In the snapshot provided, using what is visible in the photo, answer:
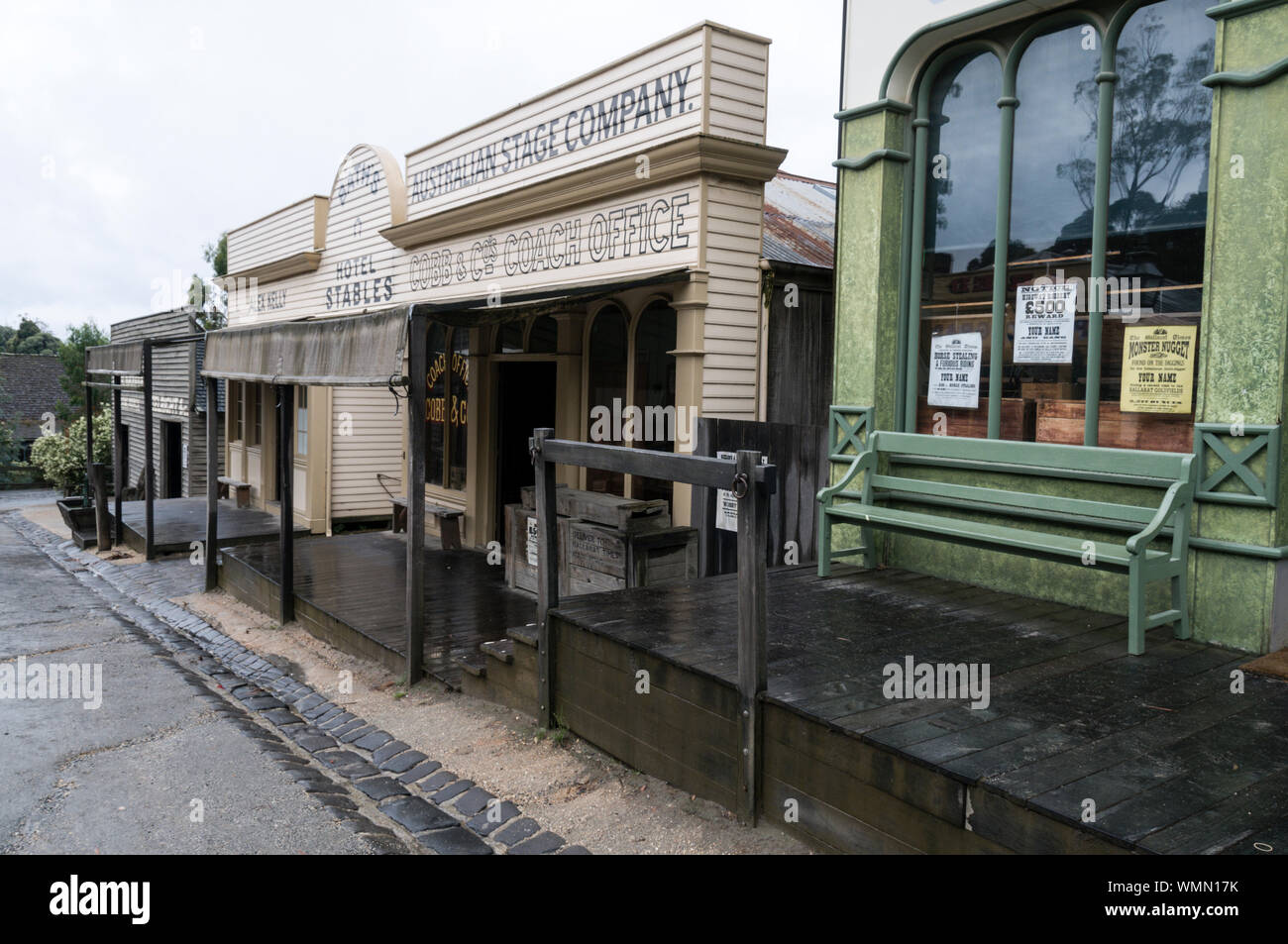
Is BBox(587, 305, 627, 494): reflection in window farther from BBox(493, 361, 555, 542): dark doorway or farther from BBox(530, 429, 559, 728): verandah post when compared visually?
BBox(530, 429, 559, 728): verandah post

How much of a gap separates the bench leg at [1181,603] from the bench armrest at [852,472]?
80.8 inches

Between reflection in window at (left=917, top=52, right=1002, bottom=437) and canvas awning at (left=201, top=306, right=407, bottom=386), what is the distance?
3.74 m

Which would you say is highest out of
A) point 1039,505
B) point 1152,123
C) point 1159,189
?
point 1152,123

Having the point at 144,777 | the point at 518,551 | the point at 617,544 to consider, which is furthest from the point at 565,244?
the point at 144,777

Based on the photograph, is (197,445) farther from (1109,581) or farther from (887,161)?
(1109,581)

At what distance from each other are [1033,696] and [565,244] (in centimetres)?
702

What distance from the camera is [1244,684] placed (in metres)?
4.22

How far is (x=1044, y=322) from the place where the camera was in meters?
5.83

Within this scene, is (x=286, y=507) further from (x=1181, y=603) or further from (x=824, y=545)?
(x=1181, y=603)

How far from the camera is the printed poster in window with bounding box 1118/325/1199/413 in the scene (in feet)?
16.8

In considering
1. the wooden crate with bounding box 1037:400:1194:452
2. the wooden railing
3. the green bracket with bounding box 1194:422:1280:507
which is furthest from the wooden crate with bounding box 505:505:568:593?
the green bracket with bounding box 1194:422:1280:507

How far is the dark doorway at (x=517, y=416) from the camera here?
11523 millimetres

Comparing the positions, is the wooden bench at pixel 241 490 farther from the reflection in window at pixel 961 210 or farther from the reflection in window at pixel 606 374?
the reflection in window at pixel 961 210

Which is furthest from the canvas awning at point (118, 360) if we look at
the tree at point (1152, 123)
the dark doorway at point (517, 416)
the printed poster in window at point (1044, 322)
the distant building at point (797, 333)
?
the tree at point (1152, 123)
